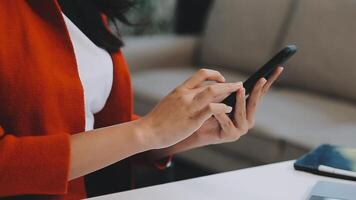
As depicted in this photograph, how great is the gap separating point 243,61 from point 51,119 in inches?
66.0

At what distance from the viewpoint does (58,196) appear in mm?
928

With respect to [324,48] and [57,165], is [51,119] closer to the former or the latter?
[57,165]

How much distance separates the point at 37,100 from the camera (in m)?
0.94

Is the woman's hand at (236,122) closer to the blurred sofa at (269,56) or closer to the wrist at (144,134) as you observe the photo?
the wrist at (144,134)

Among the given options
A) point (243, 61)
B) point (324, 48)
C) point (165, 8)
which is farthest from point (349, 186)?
point (165, 8)

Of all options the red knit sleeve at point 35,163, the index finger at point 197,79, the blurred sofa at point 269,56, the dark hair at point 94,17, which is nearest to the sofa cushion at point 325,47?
the blurred sofa at point 269,56

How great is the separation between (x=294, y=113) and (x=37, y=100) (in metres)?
1.24

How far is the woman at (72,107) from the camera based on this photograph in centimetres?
83

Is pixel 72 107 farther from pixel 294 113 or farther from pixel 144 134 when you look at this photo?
pixel 294 113

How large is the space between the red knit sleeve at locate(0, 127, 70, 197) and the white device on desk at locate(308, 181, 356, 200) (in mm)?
358

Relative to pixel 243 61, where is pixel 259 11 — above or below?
above

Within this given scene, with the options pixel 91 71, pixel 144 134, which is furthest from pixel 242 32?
pixel 144 134

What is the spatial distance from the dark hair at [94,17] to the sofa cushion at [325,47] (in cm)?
113

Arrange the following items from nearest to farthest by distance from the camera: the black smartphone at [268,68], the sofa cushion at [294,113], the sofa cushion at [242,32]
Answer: the black smartphone at [268,68] → the sofa cushion at [294,113] → the sofa cushion at [242,32]
